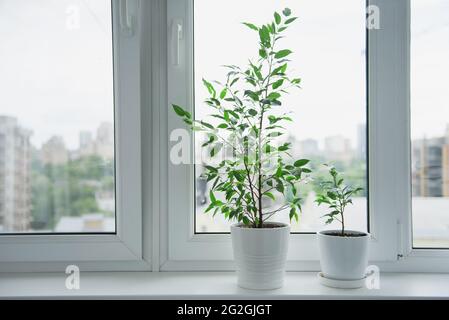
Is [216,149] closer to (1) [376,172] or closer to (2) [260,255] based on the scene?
(2) [260,255]

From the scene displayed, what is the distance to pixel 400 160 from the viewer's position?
1350mm

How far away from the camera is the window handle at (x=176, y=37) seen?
1.34m

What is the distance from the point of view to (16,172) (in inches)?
54.7

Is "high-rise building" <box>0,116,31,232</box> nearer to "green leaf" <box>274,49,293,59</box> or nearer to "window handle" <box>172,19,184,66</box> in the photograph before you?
"window handle" <box>172,19,184,66</box>

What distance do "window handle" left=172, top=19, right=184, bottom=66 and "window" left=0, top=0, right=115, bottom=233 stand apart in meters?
0.22

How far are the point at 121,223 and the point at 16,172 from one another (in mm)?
401

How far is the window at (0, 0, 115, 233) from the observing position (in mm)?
1381

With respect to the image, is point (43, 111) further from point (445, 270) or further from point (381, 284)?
point (445, 270)

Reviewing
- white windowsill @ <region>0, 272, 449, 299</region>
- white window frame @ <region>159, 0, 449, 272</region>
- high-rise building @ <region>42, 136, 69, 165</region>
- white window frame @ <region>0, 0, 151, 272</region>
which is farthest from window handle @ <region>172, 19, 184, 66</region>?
white windowsill @ <region>0, 272, 449, 299</region>

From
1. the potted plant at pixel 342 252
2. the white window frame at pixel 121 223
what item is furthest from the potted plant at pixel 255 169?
the white window frame at pixel 121 223

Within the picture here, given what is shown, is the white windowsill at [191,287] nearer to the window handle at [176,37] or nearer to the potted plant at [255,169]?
the potted plant at [255,169]

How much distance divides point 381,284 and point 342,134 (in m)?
0.49

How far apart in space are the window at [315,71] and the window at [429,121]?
0.17 metres
